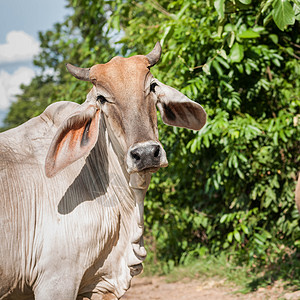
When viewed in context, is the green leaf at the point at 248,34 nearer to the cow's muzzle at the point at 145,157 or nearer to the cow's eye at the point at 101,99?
the cow's eye at the point at 101,99

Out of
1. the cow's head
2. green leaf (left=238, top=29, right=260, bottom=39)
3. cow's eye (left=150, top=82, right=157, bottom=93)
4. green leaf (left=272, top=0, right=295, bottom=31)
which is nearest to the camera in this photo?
the cow's head

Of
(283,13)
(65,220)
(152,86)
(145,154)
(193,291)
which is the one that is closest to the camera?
(145,154)

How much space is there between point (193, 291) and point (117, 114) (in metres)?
3.61

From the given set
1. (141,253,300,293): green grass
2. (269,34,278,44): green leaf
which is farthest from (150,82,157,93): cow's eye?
(141,253,300,293): green grass

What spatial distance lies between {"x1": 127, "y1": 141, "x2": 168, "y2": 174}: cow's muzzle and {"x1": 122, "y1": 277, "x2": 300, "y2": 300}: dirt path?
9.38ft

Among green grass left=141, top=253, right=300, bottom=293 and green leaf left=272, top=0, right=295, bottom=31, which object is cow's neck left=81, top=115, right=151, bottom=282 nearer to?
green leaf left=272, top=0, right=295, bottom=31

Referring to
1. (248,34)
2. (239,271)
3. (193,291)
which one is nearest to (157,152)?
(248,34)

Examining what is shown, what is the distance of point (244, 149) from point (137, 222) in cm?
263

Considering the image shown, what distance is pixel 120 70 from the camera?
9.03ft

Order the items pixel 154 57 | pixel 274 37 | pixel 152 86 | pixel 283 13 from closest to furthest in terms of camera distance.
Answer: pixel 152 86 < pixel 154 57 < pixel 283 13 < pixel 274 37

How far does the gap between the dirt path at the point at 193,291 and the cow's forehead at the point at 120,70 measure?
3018mm

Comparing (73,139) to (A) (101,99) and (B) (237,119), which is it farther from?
(B) (237,119)

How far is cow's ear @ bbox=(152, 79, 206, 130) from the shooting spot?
2924 mm

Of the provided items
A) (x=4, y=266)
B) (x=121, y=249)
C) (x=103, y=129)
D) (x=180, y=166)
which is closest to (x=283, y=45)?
(x=180, y=166)
